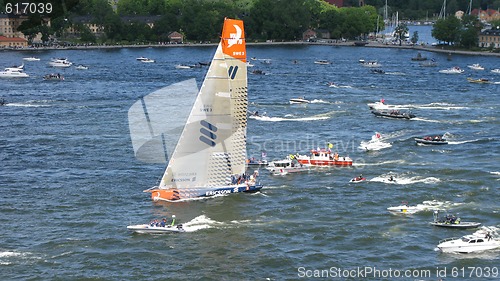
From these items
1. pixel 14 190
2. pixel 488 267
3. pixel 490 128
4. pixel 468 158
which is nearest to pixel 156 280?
pixel 488 267

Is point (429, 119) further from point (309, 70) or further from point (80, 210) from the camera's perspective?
point (309, 70)

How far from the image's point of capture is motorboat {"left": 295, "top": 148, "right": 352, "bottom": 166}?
85.9 m

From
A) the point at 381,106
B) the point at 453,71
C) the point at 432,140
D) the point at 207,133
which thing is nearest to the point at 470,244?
the point at 207,133

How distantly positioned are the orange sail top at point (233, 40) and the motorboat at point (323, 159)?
16.6m

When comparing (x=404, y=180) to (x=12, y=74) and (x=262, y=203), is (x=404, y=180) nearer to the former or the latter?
(x=262, y=203)

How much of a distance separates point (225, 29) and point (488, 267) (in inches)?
1104

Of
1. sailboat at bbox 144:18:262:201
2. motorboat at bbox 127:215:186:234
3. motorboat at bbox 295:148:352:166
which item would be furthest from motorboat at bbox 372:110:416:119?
motorboat at bbox 127:215:186:234

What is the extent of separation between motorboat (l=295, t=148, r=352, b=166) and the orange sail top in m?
16.6

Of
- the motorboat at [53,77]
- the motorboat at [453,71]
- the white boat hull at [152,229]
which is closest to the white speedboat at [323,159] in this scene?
the white boat hull at [152,229]

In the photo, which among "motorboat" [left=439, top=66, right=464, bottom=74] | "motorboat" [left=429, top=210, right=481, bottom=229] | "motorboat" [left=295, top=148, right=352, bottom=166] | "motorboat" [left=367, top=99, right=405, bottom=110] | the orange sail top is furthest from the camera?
"motorboat" [left=439, top=66, right=464, bottom=74]

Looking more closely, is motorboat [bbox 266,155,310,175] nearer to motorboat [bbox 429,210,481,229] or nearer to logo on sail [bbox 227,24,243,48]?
logo on sail [bbox 227,24,243,48]

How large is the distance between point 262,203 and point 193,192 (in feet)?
18.5

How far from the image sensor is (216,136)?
74188 mm

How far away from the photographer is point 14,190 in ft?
252
